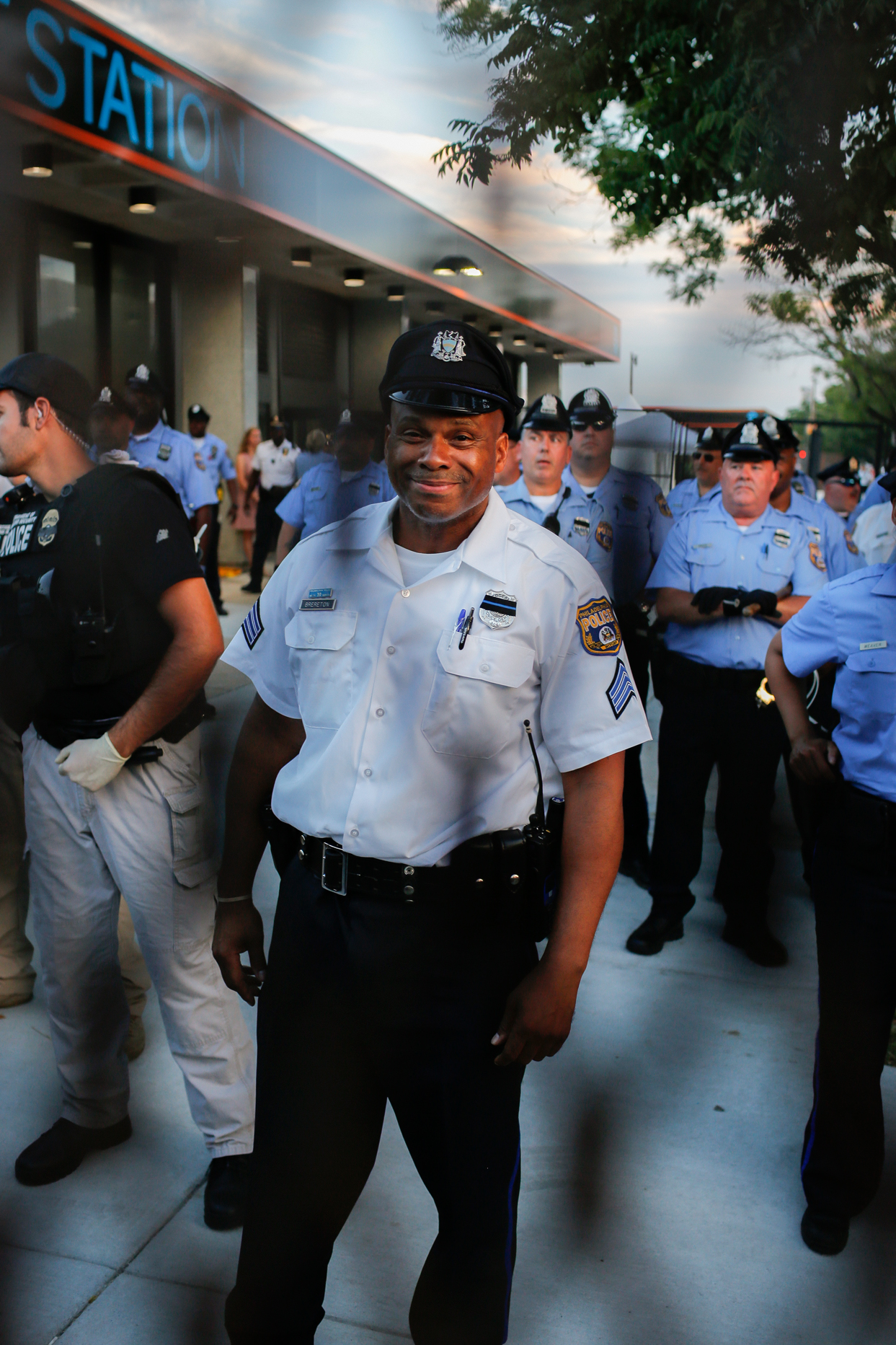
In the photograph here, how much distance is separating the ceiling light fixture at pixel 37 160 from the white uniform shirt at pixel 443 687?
0.67 meters

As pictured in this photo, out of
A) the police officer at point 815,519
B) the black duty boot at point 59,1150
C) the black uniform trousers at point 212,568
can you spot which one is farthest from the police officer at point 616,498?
the police officer at point 815,519

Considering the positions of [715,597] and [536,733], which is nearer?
[536,733]

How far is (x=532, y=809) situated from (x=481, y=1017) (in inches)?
10.3

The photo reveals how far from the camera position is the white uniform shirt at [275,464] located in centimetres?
58

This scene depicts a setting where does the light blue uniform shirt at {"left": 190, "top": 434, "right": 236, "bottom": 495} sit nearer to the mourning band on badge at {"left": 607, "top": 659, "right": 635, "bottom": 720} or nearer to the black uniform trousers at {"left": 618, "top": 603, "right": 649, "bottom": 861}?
the mourning band on badge at {"left": 607, "top": 659, "right": 635, "bottom": 720}

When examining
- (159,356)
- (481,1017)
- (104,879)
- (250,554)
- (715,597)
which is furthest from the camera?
(715,597)

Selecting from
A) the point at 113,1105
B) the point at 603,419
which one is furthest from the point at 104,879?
the point at 603,419

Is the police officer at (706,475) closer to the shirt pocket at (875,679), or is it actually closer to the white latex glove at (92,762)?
the shirt pocket at (875,679)

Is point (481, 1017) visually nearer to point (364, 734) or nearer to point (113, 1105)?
point (364, 734)

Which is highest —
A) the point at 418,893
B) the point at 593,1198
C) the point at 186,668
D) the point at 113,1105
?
the point at 186,668

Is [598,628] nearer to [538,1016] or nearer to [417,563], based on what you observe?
[417,563]

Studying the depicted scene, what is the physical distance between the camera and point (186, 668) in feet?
6.13

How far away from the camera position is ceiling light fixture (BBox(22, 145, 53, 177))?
493mm

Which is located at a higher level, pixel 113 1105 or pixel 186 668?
pixel 186 668
